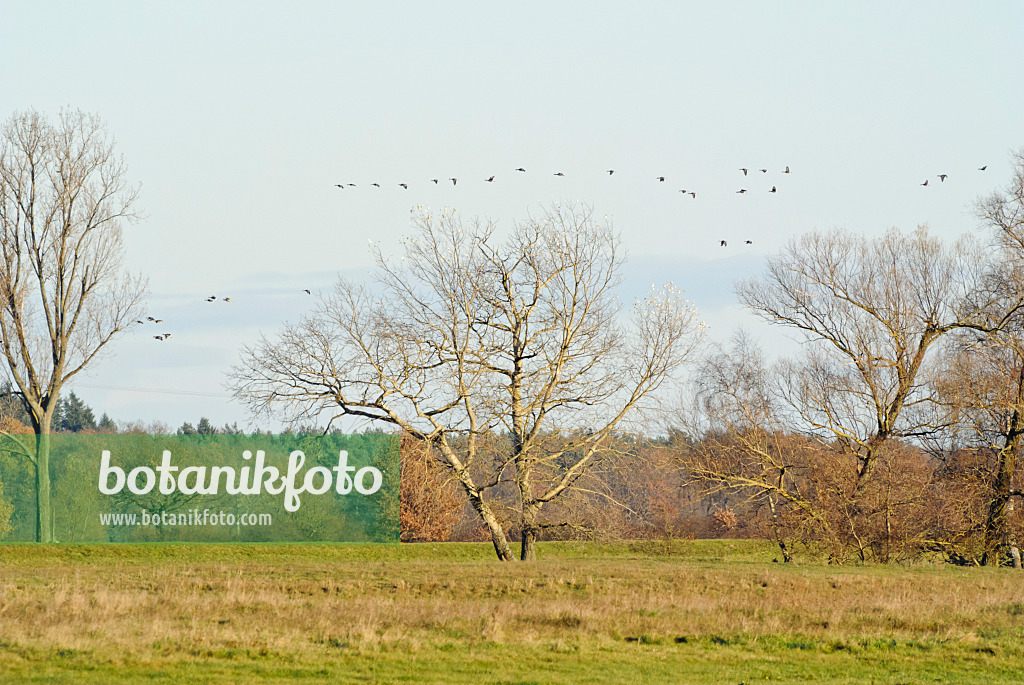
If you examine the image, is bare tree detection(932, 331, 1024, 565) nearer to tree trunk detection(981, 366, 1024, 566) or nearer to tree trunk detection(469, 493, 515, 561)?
tree trunk detection(981, 366, 1024, 566)

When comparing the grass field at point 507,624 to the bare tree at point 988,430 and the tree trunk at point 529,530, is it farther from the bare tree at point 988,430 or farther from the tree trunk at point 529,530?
the bare tree at point 988,430

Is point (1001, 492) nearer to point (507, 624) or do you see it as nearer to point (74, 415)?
point (507, 624)

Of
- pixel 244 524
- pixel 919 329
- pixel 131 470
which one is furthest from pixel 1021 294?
pixel 131 470

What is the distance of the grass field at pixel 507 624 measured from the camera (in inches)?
465

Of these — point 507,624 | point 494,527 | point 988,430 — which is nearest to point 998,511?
point 988,430

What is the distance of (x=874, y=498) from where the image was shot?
97.3 ft

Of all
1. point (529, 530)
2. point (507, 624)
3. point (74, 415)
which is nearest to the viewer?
point (507, 624)

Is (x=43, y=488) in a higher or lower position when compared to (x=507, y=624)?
higher

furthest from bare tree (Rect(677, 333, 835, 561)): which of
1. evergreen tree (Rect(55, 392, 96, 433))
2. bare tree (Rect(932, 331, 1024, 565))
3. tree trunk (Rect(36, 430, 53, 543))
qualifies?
evergreen tree (Rect(55, 392, 96, 433))

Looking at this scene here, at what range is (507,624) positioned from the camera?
49.8ft

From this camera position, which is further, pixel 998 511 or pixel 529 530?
pixel 998 511

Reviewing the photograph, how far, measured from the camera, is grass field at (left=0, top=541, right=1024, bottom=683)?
38.8 ft

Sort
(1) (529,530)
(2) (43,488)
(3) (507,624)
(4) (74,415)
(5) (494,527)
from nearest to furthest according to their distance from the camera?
(3) (507,624), (5) (494,527), (1) (529,530), (2) (43,488), (4) (74,415)

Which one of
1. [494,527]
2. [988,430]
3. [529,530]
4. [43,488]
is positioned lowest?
[529,530]
